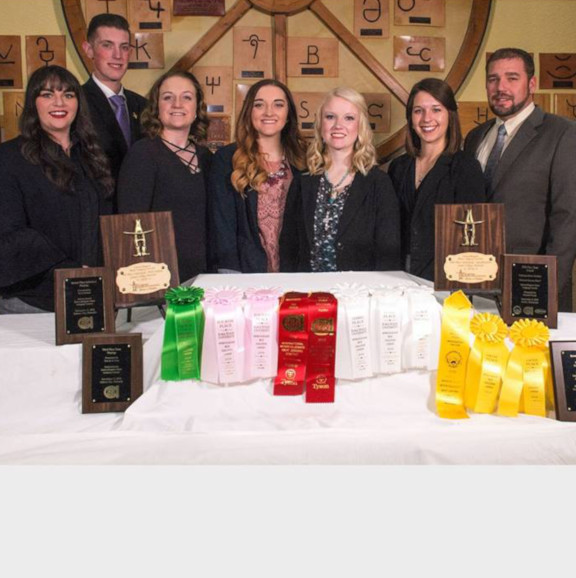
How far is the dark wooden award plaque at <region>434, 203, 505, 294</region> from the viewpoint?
66.3 inches

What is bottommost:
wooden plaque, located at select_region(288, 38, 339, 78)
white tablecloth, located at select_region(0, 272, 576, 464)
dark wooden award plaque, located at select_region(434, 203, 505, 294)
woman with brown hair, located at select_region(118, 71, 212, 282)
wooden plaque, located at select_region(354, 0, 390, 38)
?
white tablecloth, located at select_region(0, 272, 576, 464)

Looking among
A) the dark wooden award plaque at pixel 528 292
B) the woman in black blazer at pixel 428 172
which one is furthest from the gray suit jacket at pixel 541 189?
the dark wooden award plaque at pixel 528 292

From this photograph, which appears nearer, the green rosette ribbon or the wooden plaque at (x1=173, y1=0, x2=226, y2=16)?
the green rosette ribbon

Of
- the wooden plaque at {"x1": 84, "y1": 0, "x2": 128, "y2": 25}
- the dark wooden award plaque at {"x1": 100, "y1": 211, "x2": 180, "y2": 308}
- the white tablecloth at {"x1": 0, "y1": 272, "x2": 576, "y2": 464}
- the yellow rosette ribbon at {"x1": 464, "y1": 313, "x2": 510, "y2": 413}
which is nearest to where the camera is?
the white tablecloth at {"x1": 0, "y1": 272, "x2": 576, "y2": 464}

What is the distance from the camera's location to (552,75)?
10.5 ft

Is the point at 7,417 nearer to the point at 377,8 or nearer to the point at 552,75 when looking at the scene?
the point at 377,8

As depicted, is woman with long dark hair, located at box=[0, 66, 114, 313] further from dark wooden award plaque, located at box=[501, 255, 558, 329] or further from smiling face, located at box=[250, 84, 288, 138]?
dark wooden award plaque, located at box=[501, 255, 558, 329]

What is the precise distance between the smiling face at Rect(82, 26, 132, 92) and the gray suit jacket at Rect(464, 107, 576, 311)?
5.16 feet

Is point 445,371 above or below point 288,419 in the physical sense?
above

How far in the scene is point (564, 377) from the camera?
4.61 feet

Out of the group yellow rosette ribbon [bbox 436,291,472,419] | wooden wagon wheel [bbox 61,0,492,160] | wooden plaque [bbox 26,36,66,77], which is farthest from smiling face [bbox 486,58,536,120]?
wooden plaque [bbox 26,36,66,77]

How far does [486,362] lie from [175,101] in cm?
160

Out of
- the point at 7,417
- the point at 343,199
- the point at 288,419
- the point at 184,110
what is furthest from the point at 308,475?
the point at 184,110

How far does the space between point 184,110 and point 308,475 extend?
1.67m
